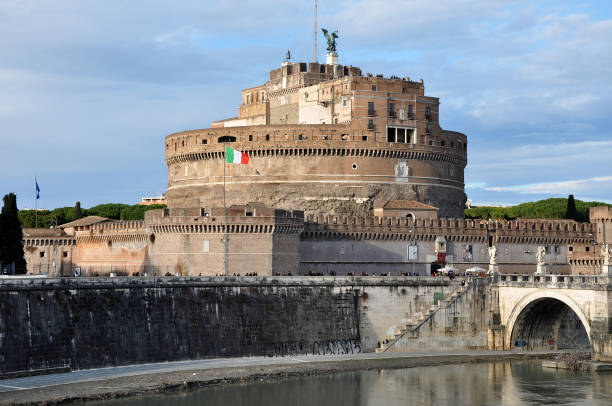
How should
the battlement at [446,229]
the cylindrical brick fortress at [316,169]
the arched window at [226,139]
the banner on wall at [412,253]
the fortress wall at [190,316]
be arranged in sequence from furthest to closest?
the arched window at [226,139] → the cylindrical brick fortress at [316,169] → the banner on wall at [412,253] → the battlement at [446,229] → the fortress wall at [190,316]

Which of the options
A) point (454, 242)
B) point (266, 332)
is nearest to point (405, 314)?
point (266, 332)

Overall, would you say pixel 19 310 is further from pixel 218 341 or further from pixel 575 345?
pixel 575 345

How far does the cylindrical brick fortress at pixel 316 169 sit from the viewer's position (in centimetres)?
8312

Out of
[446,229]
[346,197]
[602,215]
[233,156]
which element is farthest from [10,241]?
[602,215]

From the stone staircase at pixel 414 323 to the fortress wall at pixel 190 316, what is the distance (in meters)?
0.55

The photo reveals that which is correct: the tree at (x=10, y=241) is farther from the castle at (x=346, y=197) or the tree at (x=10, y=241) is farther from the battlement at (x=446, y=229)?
the battlement at (x=446, y=229)

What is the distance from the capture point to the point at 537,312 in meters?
61.6

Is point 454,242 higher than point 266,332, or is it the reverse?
point 454,242

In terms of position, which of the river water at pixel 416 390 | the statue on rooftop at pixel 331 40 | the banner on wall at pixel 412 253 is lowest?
the river water at pixel 416 390

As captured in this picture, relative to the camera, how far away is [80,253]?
280ft

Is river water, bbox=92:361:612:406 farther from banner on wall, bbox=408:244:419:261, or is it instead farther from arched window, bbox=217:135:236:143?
arched window, bbox=217:135:236:143

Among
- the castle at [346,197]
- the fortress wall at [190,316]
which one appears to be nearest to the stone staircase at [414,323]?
the fortress wall at [190,316]

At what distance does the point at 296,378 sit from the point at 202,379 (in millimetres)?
5320

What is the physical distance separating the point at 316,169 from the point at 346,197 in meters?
3.40
